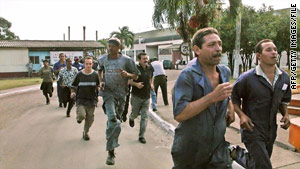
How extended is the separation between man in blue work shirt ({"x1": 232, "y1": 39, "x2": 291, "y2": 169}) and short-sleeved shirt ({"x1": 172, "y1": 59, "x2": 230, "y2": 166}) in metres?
0.85

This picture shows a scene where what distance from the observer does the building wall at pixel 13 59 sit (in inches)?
1415

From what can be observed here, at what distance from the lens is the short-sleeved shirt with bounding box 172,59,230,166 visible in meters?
2.55

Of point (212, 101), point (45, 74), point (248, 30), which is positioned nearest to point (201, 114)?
point (212, 101)

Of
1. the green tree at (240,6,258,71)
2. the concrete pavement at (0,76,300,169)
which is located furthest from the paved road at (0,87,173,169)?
the green tree at (240,6,258,71)

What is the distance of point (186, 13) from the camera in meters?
12.7

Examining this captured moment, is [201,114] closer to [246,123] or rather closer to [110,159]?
[246,123]

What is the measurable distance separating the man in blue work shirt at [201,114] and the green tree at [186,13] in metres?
8.32

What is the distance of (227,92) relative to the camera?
2432mm

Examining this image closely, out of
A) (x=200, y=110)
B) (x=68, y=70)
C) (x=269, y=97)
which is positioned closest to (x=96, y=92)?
(x=68, y=70)

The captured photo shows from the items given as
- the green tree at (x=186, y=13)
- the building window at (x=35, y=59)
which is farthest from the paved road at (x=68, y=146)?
the building window at (x=35, y=59)

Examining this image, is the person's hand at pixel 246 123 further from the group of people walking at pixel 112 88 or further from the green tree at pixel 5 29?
the green tree at pixel 5 29

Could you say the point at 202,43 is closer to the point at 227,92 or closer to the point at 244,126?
the point at 227,92

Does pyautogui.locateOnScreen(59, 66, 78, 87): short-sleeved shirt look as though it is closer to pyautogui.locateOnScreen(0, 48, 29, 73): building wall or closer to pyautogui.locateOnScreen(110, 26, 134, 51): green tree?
pyautogui.locateOnScreen(0, 48, 29, 73): building wall

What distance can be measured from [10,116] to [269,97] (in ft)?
29.1
